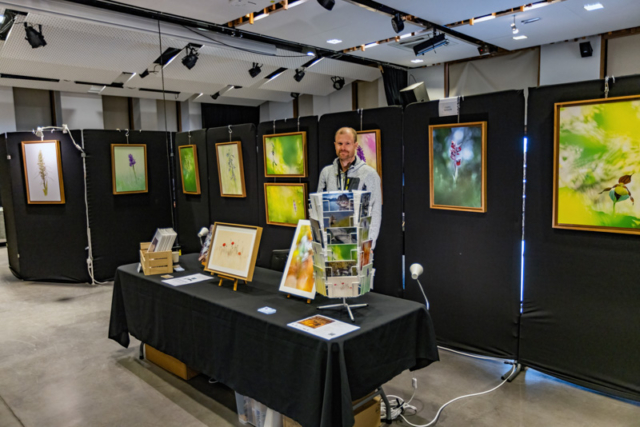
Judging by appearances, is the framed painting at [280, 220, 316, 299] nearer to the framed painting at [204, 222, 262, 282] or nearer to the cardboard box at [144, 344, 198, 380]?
the framed painting at [204, 222, 262, 282]

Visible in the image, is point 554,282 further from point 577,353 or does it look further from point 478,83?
point 478,83

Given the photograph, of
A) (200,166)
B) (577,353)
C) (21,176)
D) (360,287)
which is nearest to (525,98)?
(577,353)

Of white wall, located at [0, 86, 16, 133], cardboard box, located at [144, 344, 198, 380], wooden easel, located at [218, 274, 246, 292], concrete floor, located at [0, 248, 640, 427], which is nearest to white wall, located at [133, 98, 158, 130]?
white wall, located at [0, 86, 16, 133]

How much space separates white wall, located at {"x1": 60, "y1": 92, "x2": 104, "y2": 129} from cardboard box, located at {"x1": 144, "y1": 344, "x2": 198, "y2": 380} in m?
8.01

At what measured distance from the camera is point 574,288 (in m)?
2.91

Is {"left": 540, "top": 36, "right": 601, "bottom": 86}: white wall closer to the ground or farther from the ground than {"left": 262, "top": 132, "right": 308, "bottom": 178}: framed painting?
farther from the ground

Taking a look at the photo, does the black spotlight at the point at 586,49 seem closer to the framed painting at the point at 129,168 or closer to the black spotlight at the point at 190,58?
the black spotlight at the point at 190,58

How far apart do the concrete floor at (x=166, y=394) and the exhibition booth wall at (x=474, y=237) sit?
0.92 feet

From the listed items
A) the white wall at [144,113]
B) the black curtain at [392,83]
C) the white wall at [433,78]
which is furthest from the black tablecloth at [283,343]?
the white wall at [144,113]

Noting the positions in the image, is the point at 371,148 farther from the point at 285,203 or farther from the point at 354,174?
the point at 285,203

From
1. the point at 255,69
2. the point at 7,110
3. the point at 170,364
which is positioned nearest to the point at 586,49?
the point at 255,69

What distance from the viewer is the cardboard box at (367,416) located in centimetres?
226

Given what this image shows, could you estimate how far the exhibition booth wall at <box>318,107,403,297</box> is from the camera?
3.69 metres

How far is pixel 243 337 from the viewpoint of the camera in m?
2.31
